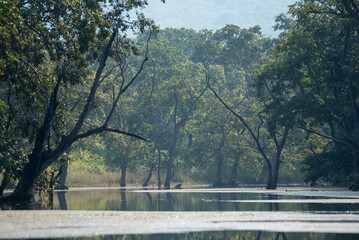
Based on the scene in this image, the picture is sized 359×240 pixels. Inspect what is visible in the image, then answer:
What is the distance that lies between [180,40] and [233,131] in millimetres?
53463

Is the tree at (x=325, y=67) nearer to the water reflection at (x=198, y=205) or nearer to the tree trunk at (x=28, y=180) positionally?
the water reflection at (x=198, y=205)

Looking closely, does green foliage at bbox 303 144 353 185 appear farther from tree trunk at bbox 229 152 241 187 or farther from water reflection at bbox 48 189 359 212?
tree trunk at bbox 229 152 241 187

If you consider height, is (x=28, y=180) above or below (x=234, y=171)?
below

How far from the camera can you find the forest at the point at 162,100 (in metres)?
34.9

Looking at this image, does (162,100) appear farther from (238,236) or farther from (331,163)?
(238,236)

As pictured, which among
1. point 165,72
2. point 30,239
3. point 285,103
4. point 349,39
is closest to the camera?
point 30,239

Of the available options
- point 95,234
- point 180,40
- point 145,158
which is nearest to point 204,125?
point 145,158

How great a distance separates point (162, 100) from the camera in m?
90.4

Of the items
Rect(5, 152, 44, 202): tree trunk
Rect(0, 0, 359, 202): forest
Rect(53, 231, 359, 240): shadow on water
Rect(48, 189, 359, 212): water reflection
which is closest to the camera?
Rect(53, 231, 359, 240): shadow on water

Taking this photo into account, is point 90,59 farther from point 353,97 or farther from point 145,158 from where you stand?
point 145,158

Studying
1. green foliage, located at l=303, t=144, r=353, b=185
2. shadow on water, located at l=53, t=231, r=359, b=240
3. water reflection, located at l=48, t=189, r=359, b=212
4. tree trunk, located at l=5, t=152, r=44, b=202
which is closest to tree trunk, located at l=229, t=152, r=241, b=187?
green foliage, located at l=303, t=144, r=353, b=185

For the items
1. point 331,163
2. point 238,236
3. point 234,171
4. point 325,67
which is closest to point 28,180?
point 238,236

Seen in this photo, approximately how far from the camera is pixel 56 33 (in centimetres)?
3500

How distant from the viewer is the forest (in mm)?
34938
